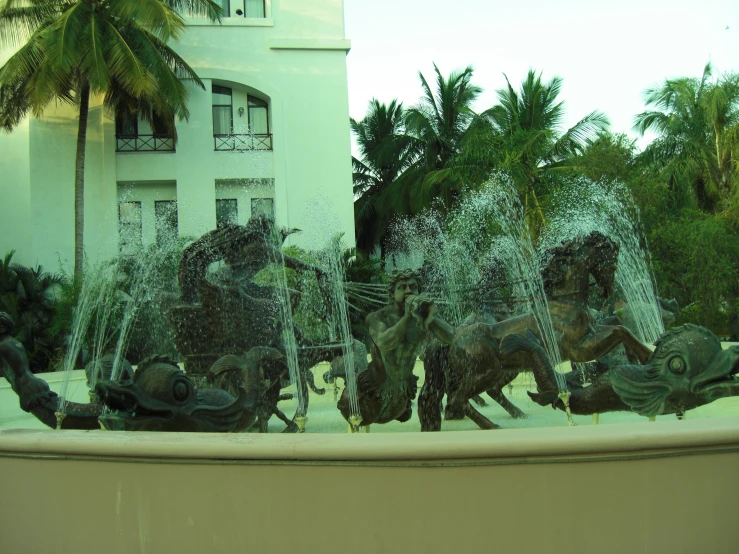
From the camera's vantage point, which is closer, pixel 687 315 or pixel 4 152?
pixel 687 315

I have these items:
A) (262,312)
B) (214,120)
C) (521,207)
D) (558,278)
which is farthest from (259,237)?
(214,120)

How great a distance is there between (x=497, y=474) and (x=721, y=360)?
10.2 ft

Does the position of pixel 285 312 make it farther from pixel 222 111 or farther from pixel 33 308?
pixel 222 111

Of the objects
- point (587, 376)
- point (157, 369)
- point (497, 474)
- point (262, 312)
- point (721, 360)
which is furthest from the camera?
point (587, 376)

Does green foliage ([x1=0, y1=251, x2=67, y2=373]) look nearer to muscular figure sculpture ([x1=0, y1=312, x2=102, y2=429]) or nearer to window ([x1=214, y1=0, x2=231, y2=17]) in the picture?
window ([x1=214, y1=0, x2=231, y2=17])

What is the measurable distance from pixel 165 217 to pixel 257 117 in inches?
181

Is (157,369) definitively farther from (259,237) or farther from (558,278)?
(558,278)

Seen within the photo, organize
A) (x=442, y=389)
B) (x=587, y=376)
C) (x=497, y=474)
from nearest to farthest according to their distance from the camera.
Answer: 1. (x=497, y=474)
2. (x=442, y=389)
3. (x=587, y=376)

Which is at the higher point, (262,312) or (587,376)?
(262,312)

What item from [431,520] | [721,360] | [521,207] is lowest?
[431,520]

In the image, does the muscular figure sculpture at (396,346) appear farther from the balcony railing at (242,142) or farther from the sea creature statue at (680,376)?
the balcony railing at (242,142)

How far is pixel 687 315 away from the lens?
21578 millimetres

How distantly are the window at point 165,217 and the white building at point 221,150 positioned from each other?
4 cm

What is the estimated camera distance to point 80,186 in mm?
21719
